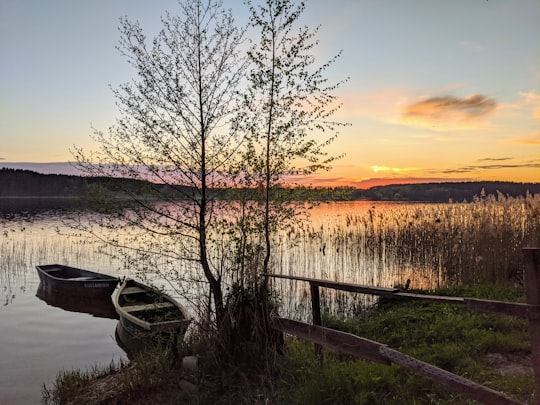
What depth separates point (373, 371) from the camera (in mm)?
5262

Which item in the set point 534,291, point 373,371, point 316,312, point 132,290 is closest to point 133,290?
point 132,290

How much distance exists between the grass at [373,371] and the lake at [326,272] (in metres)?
2.34

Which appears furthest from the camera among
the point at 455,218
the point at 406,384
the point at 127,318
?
the point at 455,218

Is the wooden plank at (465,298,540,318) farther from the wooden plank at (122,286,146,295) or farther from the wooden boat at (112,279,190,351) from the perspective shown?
the wooden plank at (122,286,146,295)

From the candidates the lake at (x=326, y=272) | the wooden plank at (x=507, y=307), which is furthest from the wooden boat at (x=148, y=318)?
the wooden plank at (x=507, y=307)

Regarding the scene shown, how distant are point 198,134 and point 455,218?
11.0m

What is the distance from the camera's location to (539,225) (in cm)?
1194

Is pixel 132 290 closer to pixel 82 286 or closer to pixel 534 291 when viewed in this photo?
pixel 82 286

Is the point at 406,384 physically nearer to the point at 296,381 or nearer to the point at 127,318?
the point at 296,381

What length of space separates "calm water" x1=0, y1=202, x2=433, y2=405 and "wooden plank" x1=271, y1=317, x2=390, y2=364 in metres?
2.35

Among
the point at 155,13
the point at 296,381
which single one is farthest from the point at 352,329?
Result: the point at 155,13

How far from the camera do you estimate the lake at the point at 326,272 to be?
34.4 ft

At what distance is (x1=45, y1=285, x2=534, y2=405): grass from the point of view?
4789 mm

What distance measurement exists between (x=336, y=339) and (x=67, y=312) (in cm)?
1339
